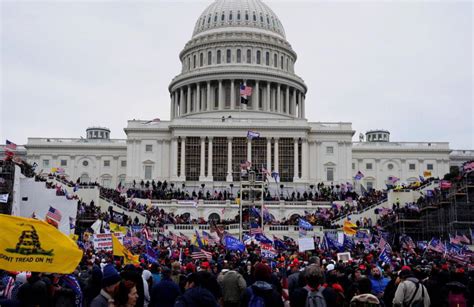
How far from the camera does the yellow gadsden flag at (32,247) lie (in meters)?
12.5

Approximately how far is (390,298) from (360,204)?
205 feet

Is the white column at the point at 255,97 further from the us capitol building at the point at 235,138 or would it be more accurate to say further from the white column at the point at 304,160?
the white column at the point at 304,160

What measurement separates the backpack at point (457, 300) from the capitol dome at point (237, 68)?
95854mm

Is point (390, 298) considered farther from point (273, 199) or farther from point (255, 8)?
point (255, 8)

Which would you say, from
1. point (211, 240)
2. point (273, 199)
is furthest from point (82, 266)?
point (273, 199)

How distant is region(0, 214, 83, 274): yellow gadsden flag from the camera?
12.5 meters

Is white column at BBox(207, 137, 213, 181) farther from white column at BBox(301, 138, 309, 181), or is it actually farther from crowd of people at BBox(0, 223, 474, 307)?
crowd of people at BBox(0, 223, 474, 307)

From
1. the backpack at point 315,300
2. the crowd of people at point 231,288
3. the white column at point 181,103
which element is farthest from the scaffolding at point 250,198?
the backpack at point 315,300

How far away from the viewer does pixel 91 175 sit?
382ft

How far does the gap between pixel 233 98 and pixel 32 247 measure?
331 feet

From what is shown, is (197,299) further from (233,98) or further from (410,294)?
(233,98)

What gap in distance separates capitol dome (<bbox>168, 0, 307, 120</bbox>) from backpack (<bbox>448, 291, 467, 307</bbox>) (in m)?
95.9

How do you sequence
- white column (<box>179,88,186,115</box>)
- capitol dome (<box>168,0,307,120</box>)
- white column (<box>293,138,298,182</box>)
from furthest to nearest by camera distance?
white column (<box>179,88,186,115</box>) → capitol dome (<box>168,0,307,120</box>) → white column (<box>293,138,298,182</box>)

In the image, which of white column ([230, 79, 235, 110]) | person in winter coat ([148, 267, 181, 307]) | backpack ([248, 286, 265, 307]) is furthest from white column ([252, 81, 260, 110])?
backpack ([248, 286, 265, 307])
